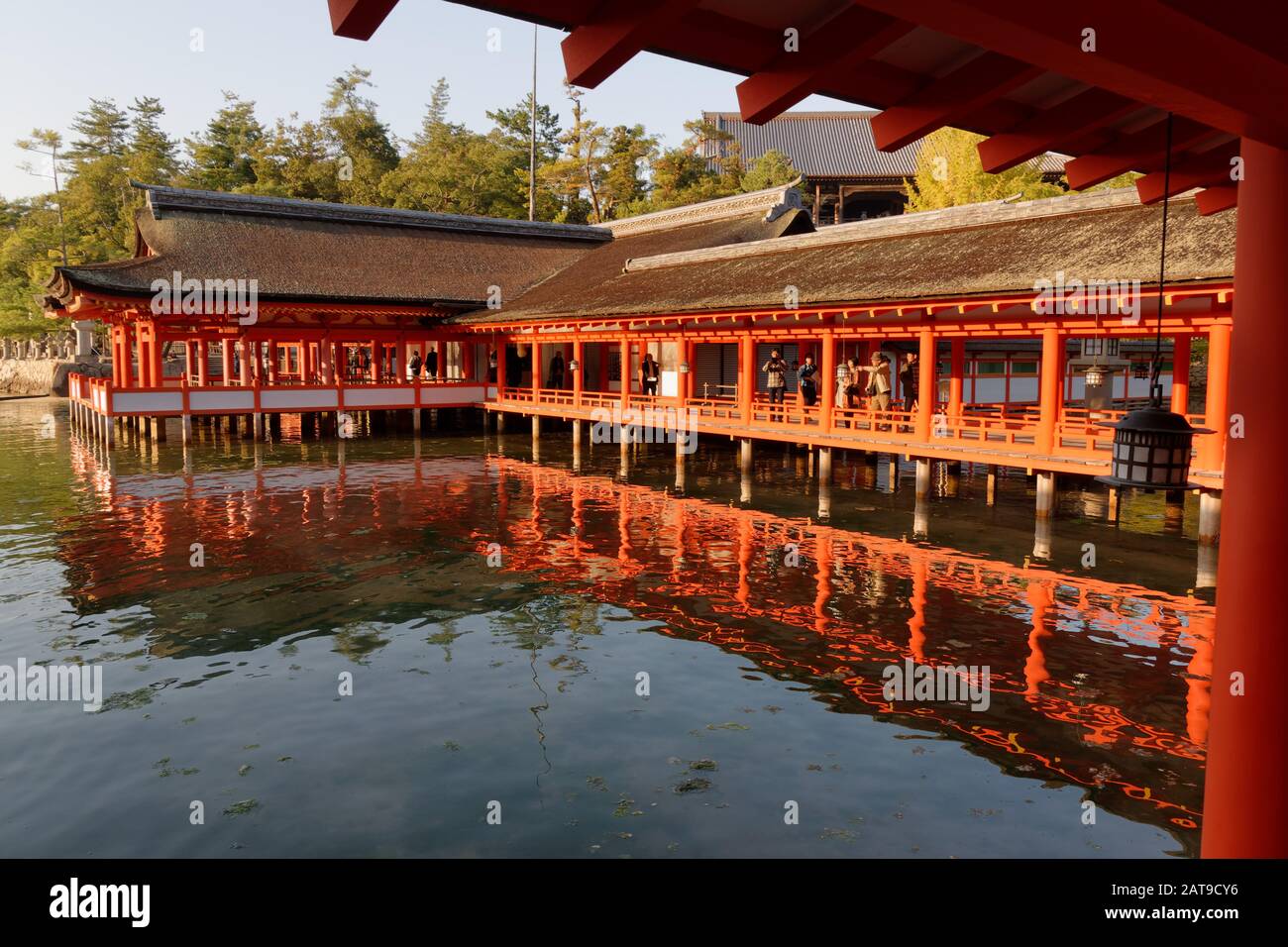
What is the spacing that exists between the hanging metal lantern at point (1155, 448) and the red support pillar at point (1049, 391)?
10.8m

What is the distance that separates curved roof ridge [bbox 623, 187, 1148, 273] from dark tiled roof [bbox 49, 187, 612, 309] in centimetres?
1071

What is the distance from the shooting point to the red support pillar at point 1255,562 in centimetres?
337

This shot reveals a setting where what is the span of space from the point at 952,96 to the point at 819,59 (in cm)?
76

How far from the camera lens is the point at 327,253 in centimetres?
3161

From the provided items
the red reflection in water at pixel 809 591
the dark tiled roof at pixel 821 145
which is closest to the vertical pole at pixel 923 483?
the red reflection in water at pixel 809 591

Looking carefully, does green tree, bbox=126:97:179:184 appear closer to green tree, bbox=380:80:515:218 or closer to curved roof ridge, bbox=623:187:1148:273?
green tree, bbox=380:80:515:218

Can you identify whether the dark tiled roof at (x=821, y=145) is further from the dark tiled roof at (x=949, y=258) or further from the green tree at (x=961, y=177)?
the dark tiled roof at (x=949, y=258)

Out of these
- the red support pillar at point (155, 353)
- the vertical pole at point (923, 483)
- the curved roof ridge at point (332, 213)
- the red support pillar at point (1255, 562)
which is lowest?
the vertical pole at point (923, 483)

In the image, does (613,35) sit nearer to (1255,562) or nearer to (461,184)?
(1255,562)

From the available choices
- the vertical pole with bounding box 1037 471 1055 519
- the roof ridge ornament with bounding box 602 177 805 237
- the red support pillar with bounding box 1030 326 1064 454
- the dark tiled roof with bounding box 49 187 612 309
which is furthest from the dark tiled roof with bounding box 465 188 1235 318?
the dark tiled roof with bounding box 49 187 612 309

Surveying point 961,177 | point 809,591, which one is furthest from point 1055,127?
point 961,177

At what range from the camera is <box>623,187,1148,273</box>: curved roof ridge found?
16297 mm

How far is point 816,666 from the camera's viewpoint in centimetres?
945
